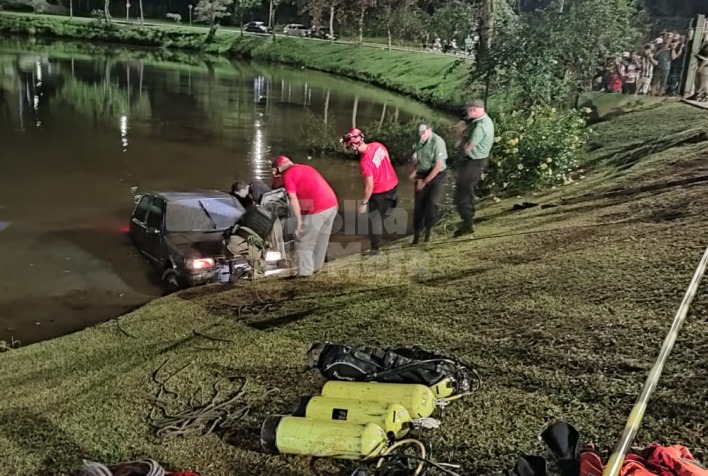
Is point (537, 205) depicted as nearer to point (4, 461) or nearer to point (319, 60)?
point (4, 461)

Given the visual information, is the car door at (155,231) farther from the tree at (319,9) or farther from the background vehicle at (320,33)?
the background vehicle at (320,33)

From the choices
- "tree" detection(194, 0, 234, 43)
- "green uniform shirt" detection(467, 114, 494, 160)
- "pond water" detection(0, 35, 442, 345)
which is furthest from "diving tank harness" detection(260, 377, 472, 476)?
"tree" detection(194, 0, 234, 43)

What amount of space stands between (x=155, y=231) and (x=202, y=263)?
161 centimetres

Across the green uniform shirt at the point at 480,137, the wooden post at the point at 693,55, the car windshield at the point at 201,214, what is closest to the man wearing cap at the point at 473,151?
the green uniform shirt at the point at 480,137

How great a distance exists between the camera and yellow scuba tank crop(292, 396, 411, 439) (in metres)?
4.67

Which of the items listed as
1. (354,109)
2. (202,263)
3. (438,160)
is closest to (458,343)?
(438,160)

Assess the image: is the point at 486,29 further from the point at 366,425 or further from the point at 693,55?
the point at 366,425

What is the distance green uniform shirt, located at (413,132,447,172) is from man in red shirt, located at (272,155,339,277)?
1594 millimetres

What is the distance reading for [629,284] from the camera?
6.80 meters

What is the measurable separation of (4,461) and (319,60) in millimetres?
51106

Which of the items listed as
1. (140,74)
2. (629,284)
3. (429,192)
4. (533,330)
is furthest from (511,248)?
(140,74)

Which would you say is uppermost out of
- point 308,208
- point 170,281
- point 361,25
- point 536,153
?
point 361,25

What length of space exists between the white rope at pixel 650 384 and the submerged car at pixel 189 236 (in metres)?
5.50

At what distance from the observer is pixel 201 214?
11.0 m
